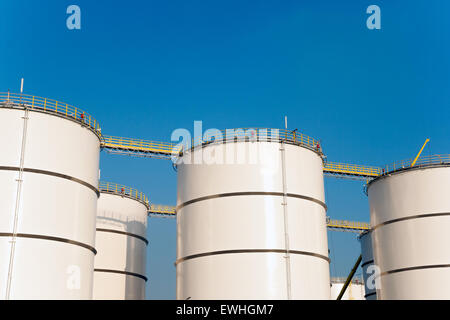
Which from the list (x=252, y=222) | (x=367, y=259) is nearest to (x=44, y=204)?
(x=252, y=222)

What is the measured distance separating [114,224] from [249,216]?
41.5 ft

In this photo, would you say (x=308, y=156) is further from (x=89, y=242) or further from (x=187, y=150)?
(x=89, y=242)

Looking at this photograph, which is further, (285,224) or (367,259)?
(367,259)

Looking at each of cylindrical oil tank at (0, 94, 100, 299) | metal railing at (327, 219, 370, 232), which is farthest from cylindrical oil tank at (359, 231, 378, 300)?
cylindrical oil tank at (0, 94, 100, 299)

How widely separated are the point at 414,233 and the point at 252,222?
333 inches

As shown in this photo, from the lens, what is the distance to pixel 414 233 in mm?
26875

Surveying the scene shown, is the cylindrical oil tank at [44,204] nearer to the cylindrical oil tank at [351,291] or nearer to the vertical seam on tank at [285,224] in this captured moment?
the vertical seam on tank at [285,224]

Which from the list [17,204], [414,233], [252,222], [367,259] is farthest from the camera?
[367,259]

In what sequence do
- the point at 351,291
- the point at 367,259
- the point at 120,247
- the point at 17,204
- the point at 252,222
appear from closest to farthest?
the point at 17,204
the point at 252,222
the point at 120,247
the point at 367,259
the point at 351,291

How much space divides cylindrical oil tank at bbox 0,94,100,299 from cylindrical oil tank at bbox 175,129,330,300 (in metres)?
4.20

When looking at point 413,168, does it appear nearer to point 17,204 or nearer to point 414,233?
point 414,233

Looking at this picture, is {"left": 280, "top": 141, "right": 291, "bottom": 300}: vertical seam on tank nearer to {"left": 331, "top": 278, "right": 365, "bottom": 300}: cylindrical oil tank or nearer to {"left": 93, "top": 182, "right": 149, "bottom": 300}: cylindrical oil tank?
Answer: {"left": 93, "top": 182, "right": 149, "bottom": 300}: cylindrical oil tank

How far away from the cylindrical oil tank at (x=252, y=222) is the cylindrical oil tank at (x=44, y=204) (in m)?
4.20
